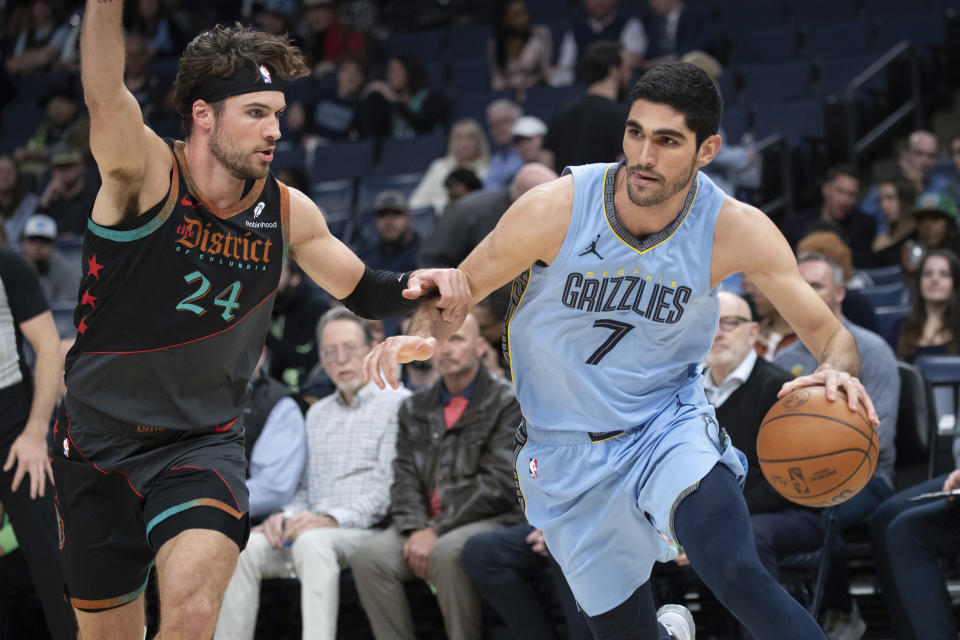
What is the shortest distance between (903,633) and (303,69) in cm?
352

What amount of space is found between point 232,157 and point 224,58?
0.34 meters

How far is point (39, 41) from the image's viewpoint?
1578 cm

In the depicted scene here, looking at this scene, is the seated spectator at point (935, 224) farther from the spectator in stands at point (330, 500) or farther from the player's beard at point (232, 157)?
the player's beard at point (232, 157)

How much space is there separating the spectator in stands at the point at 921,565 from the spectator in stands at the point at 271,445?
3049 millimetres

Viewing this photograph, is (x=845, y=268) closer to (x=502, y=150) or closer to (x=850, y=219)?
(x=850, y=219)

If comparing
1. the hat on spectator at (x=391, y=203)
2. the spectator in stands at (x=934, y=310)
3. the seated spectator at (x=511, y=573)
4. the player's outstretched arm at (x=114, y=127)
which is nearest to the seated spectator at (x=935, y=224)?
the spectator in stands at (x=934, y=310)

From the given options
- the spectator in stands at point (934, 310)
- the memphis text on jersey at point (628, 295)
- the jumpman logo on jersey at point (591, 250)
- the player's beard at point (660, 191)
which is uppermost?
the player's beard at point (660, 191)

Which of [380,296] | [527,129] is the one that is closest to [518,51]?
[527,129]

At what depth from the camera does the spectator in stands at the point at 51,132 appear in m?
13.2

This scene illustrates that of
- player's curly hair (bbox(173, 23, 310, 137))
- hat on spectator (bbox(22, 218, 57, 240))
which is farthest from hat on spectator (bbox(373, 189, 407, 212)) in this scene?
player's curly hair (bbox(173, 23, 310, 137))

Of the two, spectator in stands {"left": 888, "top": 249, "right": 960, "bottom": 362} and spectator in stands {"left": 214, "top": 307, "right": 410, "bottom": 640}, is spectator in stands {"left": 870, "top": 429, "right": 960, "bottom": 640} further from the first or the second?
spectator in stands {"left": 214, "top": 307, "right": 410, "bottom": 640}

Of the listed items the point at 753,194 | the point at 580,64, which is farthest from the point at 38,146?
the point at 753,194

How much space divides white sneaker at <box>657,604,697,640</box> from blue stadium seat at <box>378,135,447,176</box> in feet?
23.8

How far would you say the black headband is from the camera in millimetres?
3930
